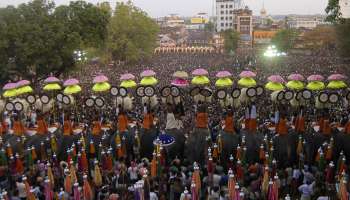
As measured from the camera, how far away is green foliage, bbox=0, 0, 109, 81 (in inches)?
928

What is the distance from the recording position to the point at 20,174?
11.0 metres

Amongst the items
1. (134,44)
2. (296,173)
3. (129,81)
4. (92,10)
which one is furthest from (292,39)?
(296,173)

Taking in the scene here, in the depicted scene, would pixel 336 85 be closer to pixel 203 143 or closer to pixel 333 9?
pixel 203 143

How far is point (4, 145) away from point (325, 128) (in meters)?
9.27

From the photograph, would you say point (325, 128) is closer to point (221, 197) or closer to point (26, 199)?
point (221, 197)

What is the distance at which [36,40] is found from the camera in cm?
2414

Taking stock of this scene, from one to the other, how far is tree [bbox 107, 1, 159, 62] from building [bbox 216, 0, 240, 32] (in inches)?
2706

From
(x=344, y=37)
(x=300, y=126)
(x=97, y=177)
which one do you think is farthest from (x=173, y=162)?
(x=344, y=37)

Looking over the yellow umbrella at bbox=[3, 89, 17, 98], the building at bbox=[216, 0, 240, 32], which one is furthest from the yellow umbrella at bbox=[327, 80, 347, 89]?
the building at bbox=[216, 0, 240, 32]

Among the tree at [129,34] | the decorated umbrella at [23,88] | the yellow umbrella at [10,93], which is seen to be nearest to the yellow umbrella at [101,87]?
the decorated umbrella at [23,88]

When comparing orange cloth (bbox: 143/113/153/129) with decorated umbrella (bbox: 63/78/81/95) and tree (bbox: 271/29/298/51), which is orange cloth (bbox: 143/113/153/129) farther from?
tree (bbox: 271/29/298/51)

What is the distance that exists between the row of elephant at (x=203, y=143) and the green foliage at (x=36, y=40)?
12.0 metres

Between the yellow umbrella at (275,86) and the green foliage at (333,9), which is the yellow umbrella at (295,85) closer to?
the yellow umbrella at (275,86)

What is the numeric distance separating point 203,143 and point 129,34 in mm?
36096
